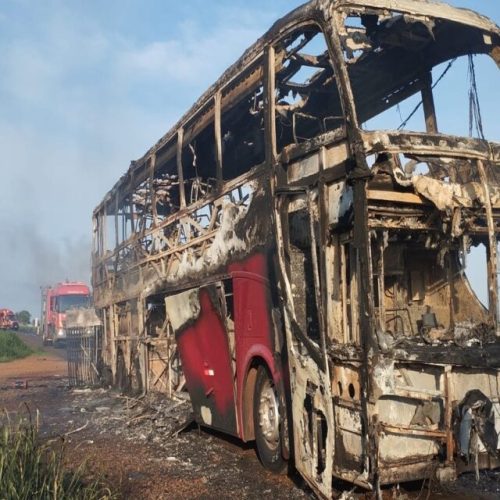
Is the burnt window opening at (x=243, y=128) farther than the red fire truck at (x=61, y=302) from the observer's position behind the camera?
No

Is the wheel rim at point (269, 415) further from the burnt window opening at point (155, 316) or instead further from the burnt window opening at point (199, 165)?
the burnt window opening at point (155, 316)

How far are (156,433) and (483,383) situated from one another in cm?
516

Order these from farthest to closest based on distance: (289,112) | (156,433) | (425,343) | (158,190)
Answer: (158,190), (156,433), (289,112), (425,343)

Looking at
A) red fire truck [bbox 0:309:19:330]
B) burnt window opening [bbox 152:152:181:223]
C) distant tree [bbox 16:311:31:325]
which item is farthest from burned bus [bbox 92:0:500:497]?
distant tree [bbox 16:311:31:325]

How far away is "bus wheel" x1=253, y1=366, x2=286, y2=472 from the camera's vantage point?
20.0 ft

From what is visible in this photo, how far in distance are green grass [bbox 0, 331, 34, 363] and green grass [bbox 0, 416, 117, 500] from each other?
986 inches

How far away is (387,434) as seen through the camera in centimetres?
466

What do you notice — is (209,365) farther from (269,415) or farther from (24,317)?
(24,317)

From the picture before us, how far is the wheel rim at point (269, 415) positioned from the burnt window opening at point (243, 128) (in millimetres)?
2816

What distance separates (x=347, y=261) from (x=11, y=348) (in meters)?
27.7

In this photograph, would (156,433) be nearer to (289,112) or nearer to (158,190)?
(158,190)

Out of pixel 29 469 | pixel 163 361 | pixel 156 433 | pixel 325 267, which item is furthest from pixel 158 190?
pixel 29 469

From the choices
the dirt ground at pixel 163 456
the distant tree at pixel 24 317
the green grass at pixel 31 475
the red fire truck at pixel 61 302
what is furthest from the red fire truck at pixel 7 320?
the green grass at pixel 31 475

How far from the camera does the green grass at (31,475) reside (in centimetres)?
398
